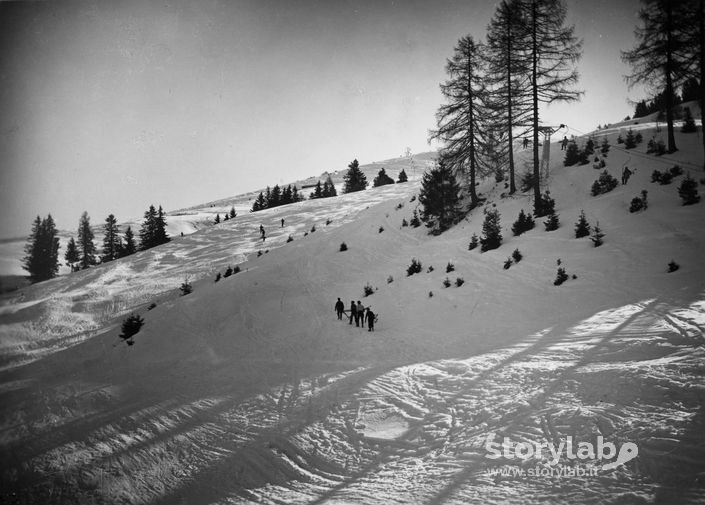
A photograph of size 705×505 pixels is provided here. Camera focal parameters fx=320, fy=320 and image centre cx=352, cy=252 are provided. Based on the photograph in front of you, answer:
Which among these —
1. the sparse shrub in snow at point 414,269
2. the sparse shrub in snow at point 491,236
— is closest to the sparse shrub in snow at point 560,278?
the sparse shrub in snow at point 491,236

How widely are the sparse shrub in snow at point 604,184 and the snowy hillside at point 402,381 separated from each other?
35 centimetres

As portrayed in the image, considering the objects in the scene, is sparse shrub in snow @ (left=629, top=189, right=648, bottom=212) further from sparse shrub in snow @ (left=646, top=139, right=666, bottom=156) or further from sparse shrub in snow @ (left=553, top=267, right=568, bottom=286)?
sparse shrub in snow @ (left=646, top=139, right=666, bottom=156)

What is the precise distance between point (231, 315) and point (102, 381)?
19.0ft

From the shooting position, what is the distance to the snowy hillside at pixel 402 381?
479 centimetres

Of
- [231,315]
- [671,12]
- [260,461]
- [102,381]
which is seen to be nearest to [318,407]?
[260,461]

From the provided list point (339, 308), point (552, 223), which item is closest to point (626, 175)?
point (552, 223)

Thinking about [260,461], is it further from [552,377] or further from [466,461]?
[552,377]

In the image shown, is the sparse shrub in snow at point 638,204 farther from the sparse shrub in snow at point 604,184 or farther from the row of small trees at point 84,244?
the row of small trees at point 84,244

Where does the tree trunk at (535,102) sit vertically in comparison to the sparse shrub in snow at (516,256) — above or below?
above

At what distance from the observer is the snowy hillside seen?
479cm

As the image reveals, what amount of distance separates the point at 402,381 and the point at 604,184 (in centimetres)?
1785

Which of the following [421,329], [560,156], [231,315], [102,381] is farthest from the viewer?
[560,156]

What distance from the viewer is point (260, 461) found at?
5699 millimetres

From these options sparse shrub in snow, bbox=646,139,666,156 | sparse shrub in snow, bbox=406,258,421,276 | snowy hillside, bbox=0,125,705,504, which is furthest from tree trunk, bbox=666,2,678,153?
sparse shrub in snow, bbox=406,258,421,276
